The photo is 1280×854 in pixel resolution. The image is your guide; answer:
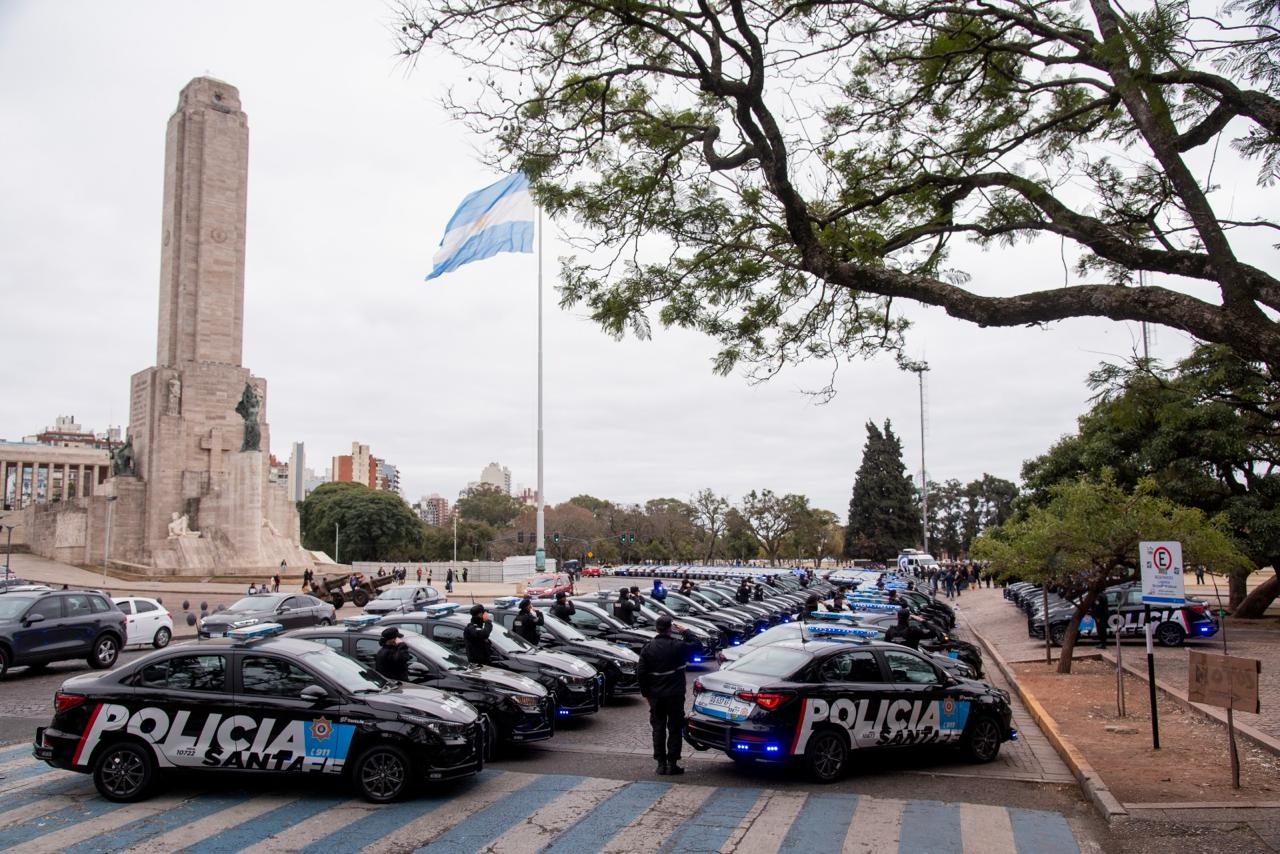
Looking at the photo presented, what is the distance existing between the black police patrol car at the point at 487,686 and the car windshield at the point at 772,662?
7.22 ft

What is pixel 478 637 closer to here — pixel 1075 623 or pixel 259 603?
pixel 1075 623

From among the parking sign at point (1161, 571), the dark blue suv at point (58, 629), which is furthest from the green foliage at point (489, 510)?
the parking sign at point (1161, 571)

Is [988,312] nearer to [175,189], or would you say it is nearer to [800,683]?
[800,683]

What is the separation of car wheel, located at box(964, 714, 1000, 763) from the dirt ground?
39.8 inches

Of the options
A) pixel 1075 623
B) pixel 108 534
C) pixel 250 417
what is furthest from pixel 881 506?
pixel 1075 623

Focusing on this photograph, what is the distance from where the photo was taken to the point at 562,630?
579 inches

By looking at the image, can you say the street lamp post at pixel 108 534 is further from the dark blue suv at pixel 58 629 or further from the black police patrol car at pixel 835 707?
the black police patrol car at pixel 835 707

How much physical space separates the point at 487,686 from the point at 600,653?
12.8ft

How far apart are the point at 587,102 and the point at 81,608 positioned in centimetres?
1423

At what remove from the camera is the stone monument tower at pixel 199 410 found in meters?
52.8

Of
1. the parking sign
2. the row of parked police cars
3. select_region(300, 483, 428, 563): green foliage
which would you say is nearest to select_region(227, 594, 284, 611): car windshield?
the row of parked police cars

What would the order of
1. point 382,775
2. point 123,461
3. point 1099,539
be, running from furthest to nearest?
point 123,461 → point 1099,539 → point 382,775

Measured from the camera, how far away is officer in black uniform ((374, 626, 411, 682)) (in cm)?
1029

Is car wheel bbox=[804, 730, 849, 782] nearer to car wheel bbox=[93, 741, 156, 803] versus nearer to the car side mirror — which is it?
the car side mirror
